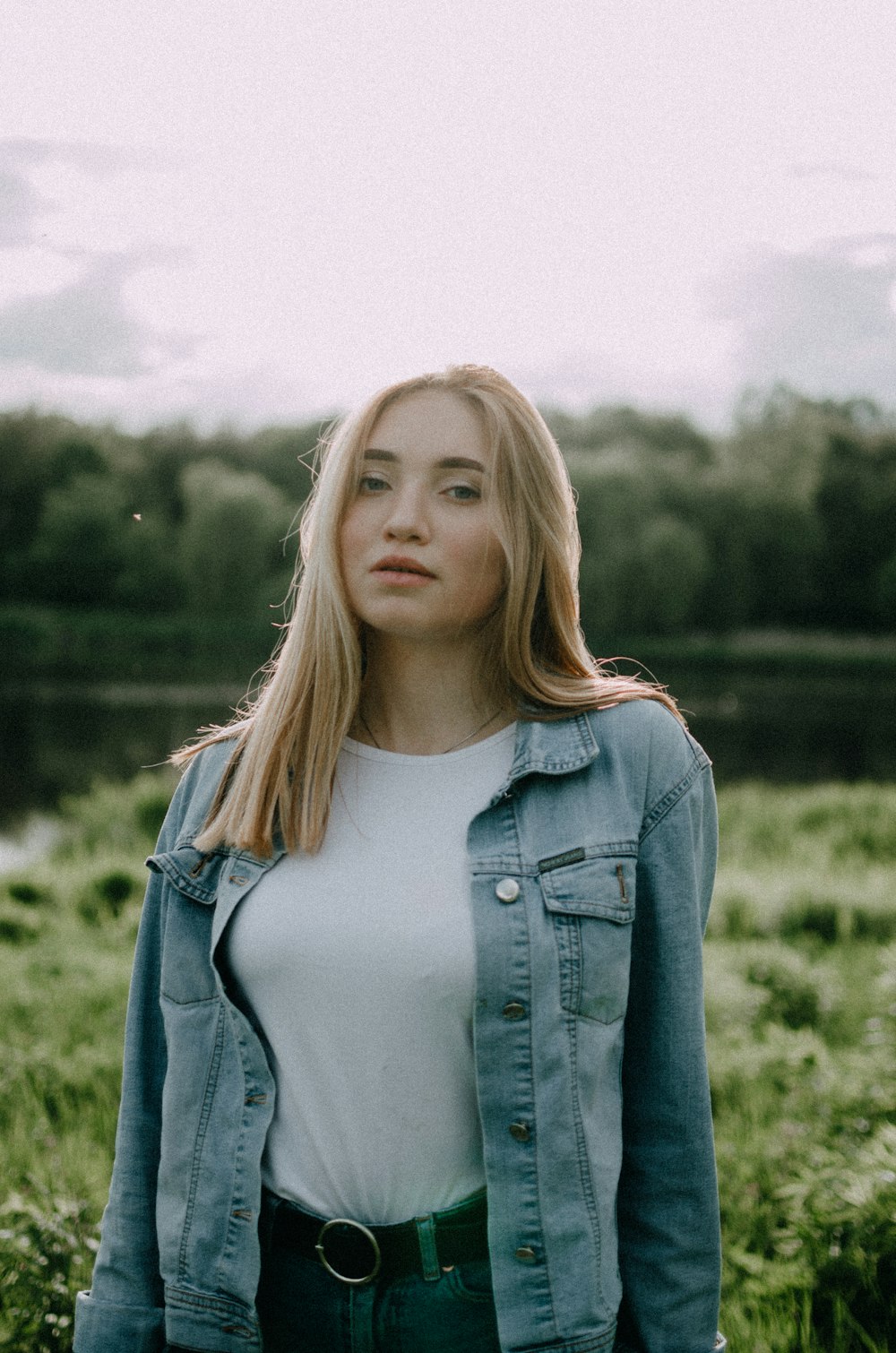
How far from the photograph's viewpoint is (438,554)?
176 centimetres

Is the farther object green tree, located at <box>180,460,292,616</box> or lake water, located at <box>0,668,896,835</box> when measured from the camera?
green tree, located at <box>180,460,292,616</box>

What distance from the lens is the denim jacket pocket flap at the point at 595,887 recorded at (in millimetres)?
1567

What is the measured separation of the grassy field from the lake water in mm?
7870

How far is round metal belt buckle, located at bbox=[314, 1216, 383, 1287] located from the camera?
151 centimetres

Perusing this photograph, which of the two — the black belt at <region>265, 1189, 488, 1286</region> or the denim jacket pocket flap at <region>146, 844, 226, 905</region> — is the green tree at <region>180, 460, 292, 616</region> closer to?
the denim jacket pocket flap at <region>146, 844, 226, 905</region>

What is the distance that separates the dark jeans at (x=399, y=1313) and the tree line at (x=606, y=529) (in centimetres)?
2767

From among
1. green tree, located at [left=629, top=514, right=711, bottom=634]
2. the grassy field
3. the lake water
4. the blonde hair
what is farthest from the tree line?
the blonde hair

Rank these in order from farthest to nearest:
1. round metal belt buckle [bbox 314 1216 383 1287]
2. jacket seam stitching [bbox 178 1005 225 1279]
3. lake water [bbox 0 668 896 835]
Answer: lake water [bbox 0 668 896 835] < jacket seam stitching [bbox 178 1005 225 1279] < round metal belt buckle [bbox 314 1216 383 1287]

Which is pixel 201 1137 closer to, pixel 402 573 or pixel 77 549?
pixel 402 573

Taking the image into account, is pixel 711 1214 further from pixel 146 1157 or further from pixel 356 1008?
pixel 146 1157

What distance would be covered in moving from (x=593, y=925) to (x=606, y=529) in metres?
31.0

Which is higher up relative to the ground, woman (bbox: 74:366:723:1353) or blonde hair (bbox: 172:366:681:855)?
blonde hair (bbox: 172:366:681:855)

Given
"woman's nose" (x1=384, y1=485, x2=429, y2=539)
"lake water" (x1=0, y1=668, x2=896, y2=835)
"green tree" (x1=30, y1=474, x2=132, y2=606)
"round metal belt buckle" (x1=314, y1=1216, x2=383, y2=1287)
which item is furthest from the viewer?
"green tree" (x1=30, y1=474, x2=132, y2=606)

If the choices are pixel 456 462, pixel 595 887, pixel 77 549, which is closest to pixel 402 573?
pixel 456 462
